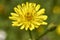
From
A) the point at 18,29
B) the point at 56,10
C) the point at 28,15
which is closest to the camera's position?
the point at 28,15

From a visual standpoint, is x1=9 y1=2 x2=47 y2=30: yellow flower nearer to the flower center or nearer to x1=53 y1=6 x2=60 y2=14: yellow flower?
the flower center

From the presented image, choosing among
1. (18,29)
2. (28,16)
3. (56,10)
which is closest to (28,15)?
(28,16)

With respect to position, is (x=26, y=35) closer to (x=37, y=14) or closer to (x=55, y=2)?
(x=55, y=2)

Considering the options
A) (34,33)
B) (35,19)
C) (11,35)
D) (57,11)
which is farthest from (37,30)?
(35,19)

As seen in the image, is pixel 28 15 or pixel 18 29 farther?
pixel 18 29

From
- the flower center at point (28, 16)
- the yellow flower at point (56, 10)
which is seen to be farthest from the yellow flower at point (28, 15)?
the yellow flower at point (56, 10)

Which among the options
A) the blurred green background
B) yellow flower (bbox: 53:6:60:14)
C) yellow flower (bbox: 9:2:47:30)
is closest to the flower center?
yellow flower (bbox: 9:2:47:30)

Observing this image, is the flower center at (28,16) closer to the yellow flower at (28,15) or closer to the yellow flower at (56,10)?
the yellow flower at (28,15)

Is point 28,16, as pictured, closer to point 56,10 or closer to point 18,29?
point 18,29

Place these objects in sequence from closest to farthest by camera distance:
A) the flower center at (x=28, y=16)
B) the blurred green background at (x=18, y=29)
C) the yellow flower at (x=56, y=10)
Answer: the flower center at (x=28, y=16) → the blurred green background at (x=18, y=29) → the yellow flower at (x=56, y=10)
